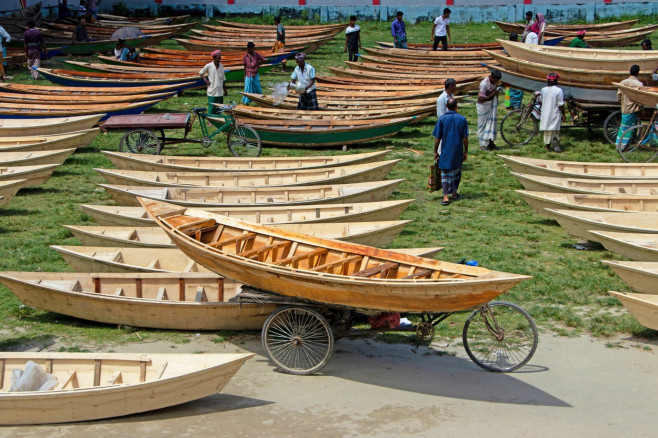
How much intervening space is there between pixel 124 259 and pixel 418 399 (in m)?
4.79

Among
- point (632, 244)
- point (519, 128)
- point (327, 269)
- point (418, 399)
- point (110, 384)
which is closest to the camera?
point (110, 384)

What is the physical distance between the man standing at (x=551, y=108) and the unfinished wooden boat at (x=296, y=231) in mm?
7039

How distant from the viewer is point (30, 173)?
14758 mm

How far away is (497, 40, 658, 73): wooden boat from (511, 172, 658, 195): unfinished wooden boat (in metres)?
5.21

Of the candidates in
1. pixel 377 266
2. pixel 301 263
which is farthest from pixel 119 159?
pixel 377 266

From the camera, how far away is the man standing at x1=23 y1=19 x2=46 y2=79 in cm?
2490

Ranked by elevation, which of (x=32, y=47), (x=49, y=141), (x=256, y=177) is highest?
(x=32, y=47)

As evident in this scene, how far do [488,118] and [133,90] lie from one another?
375 inches

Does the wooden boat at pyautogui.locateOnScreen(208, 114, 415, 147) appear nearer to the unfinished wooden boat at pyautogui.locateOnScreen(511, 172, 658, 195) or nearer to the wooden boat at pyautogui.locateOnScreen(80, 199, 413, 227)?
the unfinished wooden boat at pyautogui.locateOnScreen(511, 172, 658, 195)

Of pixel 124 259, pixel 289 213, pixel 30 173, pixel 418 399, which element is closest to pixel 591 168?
pixel 289 213

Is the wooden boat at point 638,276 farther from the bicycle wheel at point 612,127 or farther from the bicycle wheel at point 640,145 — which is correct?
the bicycle wheel at point 612,127

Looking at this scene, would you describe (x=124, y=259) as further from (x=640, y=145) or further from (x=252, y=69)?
(x=252, y=69)

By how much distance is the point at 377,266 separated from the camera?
900 cm

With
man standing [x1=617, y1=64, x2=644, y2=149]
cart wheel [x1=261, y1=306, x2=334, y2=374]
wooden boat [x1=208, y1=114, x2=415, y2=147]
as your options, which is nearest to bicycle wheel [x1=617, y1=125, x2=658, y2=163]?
man standing [x1=617, y1=64, x2=644, y2=149]
